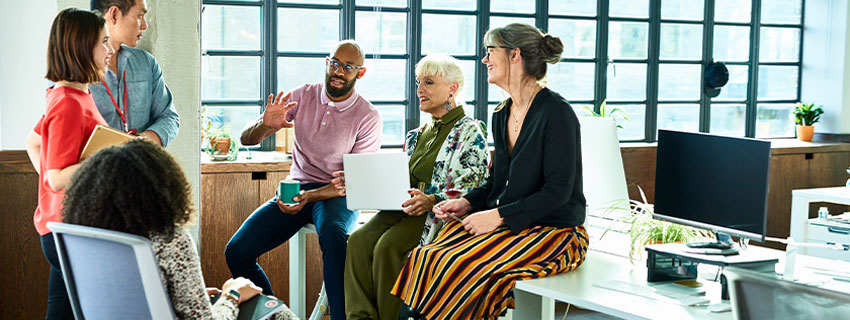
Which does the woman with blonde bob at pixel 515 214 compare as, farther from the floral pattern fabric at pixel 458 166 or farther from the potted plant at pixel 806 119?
the potted plant at pixel 806 119

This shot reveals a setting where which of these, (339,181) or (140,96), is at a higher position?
(140,96)

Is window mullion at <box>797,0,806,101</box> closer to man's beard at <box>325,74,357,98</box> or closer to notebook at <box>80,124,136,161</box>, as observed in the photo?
man's beard at <box>325,74,357,98</box>

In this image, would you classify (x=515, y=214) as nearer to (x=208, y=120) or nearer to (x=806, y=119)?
(x=208, y=120)

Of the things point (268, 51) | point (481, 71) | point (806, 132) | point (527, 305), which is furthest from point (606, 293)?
point (806, 132)

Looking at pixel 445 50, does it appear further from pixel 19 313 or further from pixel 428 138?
pixel 19 313

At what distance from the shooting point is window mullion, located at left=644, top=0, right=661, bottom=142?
622 centimetres

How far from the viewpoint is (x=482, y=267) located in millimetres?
2734

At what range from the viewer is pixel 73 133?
248 cm

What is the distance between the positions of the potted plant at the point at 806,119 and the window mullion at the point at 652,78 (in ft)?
4.36

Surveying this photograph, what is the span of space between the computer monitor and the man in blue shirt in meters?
1.77

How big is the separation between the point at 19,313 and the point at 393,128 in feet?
7.83

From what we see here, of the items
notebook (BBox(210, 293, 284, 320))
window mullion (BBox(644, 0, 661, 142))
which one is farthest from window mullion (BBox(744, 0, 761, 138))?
notebook (BBox(210, 293, 284, 320))

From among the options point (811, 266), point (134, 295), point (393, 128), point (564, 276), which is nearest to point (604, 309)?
point (564, 276)

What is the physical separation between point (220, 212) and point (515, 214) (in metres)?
2.07
